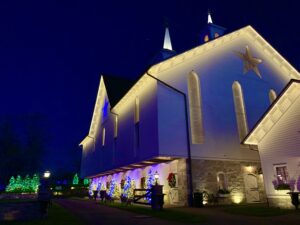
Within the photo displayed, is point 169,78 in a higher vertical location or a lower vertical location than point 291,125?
higher

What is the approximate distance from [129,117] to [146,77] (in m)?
5.16

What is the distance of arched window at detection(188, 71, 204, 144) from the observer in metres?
18.6

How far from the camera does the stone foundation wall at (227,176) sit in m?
17.6

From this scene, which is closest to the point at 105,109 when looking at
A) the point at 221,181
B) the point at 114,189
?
the point at 114,189

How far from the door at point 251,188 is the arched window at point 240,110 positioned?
290 centimetres

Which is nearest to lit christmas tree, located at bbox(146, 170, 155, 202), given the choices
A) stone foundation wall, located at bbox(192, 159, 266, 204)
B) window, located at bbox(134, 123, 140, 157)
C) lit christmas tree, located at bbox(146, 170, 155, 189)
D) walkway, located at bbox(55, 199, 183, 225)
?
lit christmas tree, located at bbox(146, 170, 155, 189)

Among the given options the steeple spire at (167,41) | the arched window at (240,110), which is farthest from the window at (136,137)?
the steeple spire at (167,41)

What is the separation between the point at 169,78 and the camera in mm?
18734

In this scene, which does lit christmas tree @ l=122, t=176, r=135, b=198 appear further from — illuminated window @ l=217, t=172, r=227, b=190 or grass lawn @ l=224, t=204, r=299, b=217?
grass lawn @ l=224, t=204, r=299, b=217

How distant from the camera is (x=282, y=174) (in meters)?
14.8

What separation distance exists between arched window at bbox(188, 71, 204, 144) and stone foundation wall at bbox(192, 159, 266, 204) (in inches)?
69.7

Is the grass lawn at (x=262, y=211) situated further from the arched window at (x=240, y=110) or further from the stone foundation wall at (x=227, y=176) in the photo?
the arched window at (x=240, y=110)

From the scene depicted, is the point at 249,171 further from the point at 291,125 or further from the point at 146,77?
the point at 146,77

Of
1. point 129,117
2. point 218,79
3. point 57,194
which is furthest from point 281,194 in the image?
point 57,194
